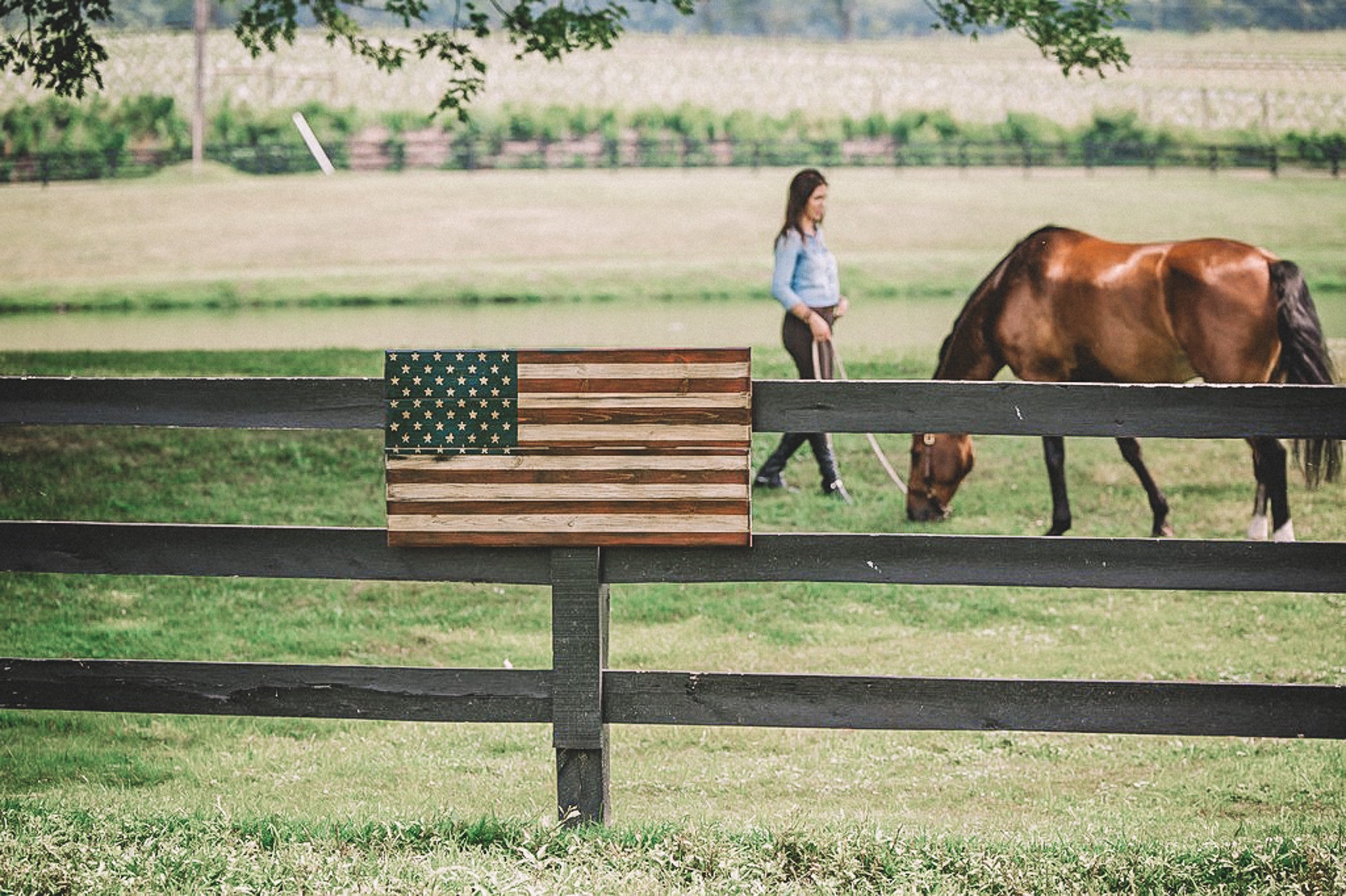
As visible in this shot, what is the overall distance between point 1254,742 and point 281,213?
48128mm

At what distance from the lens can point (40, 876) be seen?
499cm

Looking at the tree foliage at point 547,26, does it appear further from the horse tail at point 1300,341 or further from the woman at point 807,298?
the horse tail at point 1300,341

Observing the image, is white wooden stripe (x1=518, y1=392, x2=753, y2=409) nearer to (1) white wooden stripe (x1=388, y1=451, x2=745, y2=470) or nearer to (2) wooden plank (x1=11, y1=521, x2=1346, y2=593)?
(1) white wooden stripe (x1=388, y1=451, x2=745, y2=470)

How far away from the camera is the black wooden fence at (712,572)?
532 centimetres

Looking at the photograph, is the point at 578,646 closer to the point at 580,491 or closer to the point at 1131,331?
the point at 580,491

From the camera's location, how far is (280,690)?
221 inches

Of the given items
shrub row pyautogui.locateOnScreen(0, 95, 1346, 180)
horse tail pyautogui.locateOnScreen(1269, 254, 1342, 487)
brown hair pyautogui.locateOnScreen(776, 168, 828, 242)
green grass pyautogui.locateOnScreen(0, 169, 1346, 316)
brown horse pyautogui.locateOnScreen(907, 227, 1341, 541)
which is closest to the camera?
horse tail pyautogui.locateOnScreen(1269, 254, 1342, 487)

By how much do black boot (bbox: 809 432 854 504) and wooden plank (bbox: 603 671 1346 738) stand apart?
7340mm

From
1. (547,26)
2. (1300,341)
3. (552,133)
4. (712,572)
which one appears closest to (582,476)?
(712,572)

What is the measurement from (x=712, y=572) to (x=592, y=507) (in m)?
0.45

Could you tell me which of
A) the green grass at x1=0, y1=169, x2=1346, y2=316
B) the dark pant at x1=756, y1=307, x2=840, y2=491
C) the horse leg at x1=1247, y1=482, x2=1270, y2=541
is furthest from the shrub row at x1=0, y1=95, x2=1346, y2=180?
the horse leg at x1=1247, y1=482, x2=1270, y2=541

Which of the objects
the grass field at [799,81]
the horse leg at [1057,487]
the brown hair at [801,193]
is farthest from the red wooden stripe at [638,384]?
the grass field at [799,81]

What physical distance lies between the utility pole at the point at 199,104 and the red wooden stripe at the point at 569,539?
60801 mm

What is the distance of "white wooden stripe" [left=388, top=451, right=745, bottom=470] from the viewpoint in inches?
213
